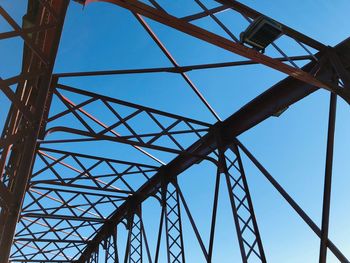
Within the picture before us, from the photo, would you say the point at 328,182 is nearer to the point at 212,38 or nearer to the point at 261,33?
the point at 261,33

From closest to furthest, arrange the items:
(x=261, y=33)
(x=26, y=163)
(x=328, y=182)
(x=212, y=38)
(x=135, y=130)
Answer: (x=26, y=163) → (x=212, y=38) → (x=261, y=33) → (x=328, y=182) → (x=135, y=130)

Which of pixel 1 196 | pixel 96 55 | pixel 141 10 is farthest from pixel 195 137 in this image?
pixel 1 196

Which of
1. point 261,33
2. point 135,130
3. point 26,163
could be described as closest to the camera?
point 26,163

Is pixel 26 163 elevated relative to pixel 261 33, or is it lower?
lower

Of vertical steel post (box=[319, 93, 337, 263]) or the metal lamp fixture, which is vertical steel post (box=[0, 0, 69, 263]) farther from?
vertical steel post (box=[319, 93, 337, 263])

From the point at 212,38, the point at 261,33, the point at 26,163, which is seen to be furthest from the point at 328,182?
the point at 26,163

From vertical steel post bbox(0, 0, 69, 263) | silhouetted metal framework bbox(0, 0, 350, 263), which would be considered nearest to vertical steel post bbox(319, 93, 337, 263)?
silhouetted metal framework bbox(0, 0, 350, 263)

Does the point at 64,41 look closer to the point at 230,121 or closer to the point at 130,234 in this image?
the point at 230,121

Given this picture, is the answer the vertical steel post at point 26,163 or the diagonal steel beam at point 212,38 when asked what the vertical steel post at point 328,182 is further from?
the vertical steel post at point 26,163

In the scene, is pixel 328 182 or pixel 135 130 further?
pixel 135 130

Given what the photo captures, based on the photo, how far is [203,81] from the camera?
1095cm

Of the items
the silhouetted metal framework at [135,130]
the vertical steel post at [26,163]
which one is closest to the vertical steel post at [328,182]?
the silhouetted metal framework at [135,130]

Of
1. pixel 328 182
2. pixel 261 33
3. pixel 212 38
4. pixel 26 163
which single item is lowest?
pixel 26 163

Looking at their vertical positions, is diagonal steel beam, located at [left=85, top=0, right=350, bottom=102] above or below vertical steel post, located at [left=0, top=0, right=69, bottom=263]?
above
